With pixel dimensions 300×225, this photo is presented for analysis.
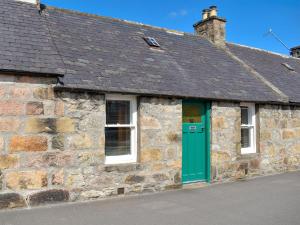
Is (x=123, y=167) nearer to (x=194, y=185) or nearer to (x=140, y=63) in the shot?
(x=194, y=185)

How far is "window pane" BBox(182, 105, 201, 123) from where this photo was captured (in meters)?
9.45

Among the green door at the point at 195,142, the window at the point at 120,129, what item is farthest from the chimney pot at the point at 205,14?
the window at the point at 120,129

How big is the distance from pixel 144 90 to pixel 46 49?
97.6 inches

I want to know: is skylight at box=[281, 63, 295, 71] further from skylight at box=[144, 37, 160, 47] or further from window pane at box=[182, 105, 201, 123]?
window pane at box=[182, 105, 201, 123]

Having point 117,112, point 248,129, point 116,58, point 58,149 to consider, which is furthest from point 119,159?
point 248,129

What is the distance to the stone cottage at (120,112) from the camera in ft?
22.6

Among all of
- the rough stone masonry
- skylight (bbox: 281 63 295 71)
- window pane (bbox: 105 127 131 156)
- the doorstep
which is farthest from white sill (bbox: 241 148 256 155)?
skylight (bbox: 281 63 295 71)

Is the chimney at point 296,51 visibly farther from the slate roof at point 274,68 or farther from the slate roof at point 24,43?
the slate roof at point 24,43

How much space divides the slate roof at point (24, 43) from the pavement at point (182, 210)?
9.38ft

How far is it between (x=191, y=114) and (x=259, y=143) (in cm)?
297

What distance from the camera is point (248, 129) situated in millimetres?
11203

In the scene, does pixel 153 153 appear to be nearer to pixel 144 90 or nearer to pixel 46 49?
pixel 144 90

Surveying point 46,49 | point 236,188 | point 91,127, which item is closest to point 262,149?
point 236,188

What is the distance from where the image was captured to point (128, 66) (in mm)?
9078
